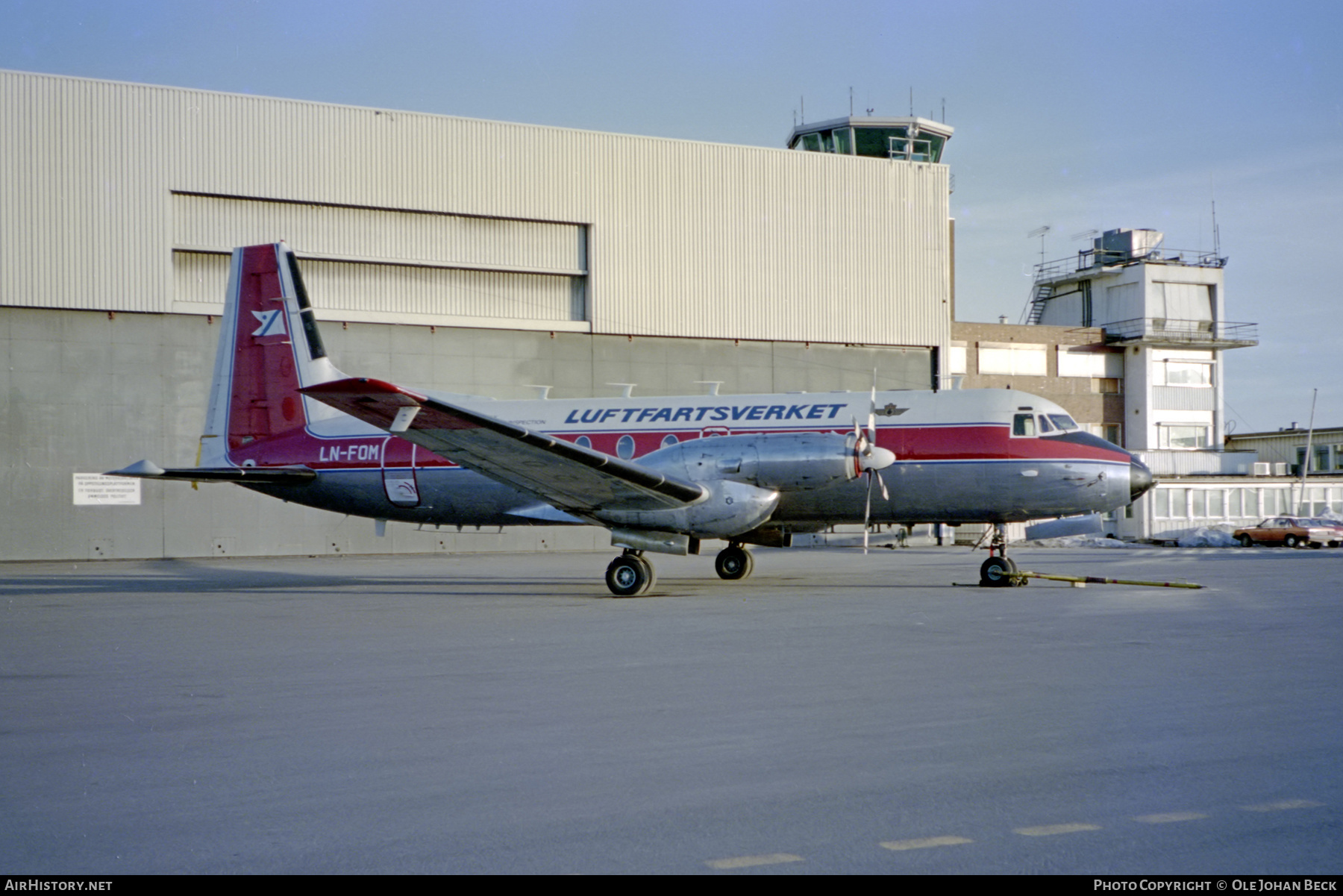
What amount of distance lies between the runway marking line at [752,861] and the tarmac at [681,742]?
2 centimetres

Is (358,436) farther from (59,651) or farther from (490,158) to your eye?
(490,158)

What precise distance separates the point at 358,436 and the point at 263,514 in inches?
608

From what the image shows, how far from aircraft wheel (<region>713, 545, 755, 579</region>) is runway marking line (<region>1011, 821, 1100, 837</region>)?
652 inches

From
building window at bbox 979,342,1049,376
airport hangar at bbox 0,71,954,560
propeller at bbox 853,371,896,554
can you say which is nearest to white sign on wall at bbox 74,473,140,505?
airport hangar at bbox 0,71,954,560

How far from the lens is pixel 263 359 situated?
22.6 metres

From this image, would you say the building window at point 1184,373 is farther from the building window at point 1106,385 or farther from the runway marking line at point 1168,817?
the runway marking line at point 1168,817

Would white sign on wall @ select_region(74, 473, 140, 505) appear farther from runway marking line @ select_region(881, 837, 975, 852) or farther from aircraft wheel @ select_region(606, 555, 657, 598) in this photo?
runway marking line @ select_region(881, 837, 975, 852)

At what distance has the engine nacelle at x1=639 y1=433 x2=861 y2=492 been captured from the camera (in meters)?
18.1

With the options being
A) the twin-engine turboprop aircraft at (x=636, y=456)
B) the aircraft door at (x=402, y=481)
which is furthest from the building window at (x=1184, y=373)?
the aircraft door at (x=402, y=481)

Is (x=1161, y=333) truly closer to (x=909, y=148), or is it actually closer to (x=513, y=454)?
(x=909, y=148)

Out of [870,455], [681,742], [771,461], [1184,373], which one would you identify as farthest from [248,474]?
[1184,373]

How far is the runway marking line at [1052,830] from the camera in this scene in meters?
4.91

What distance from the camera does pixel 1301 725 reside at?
718cm

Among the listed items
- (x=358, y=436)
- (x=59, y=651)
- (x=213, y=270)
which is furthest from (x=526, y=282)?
(x=59, y=651)
